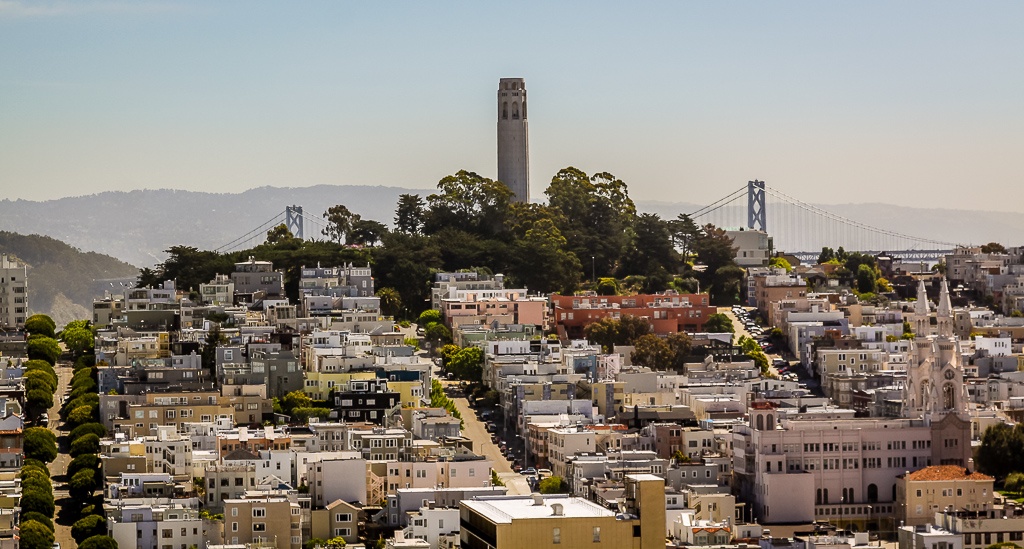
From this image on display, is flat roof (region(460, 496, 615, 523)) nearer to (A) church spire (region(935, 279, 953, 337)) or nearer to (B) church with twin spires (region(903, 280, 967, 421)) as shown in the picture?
(B) church with twin spires (region(903, 280, 967, 421))

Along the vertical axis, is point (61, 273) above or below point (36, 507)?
above

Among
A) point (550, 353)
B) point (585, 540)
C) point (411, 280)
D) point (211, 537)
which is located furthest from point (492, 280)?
point (585, 540)

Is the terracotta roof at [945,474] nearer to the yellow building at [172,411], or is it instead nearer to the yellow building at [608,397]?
the yellow building at [608,397]

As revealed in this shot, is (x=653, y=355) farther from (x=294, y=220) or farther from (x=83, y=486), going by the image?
(x=294, y=220)

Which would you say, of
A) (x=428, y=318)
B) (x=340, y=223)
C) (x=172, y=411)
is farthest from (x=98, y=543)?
(x=340, y=223)

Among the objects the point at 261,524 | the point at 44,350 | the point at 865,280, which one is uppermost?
the point at 865,280

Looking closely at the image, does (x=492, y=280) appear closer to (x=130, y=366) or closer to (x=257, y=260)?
(x=257, y=260)
